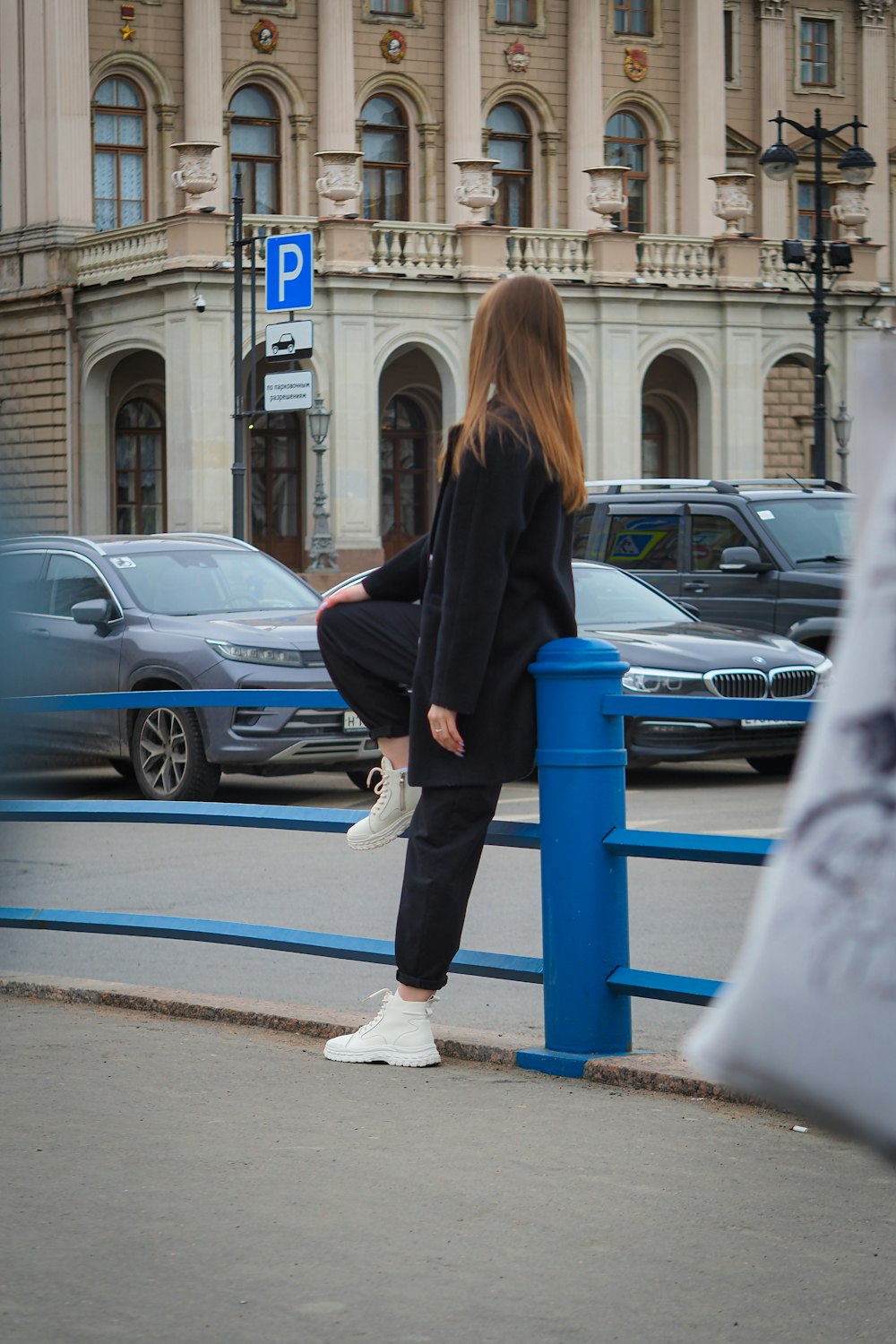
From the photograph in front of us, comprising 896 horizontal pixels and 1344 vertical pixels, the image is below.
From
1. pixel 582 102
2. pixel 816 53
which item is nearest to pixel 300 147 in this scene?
pixel 582 102

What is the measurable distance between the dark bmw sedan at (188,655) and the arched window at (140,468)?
108ft

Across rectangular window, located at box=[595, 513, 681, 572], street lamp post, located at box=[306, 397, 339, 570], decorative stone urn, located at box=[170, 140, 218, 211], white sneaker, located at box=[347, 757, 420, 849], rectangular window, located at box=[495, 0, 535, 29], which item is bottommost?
white sneaker, located at box=[347, 757, 420, 849]

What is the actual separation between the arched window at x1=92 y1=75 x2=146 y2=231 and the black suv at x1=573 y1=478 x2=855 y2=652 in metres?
33.4

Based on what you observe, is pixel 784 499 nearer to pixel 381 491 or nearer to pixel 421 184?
pixel 381 491

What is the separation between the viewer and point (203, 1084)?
524 centimetres

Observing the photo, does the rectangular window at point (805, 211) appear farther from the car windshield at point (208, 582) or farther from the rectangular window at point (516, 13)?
the car windshield at point (208, 582)

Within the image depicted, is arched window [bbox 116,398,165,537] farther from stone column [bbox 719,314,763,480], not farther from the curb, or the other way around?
the curb

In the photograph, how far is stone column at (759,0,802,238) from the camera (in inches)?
2248

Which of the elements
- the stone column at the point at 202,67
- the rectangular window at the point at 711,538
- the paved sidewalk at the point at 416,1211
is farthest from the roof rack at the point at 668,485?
the stone column at the point at 202,67

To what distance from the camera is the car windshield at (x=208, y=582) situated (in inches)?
559

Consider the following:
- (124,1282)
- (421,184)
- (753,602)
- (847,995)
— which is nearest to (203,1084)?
(124,1282)

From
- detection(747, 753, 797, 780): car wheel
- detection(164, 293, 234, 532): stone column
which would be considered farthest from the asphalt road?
detection(164, 293, 234, 532): stone column

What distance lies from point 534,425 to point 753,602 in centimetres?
1161

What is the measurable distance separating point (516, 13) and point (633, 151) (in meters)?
4.76
